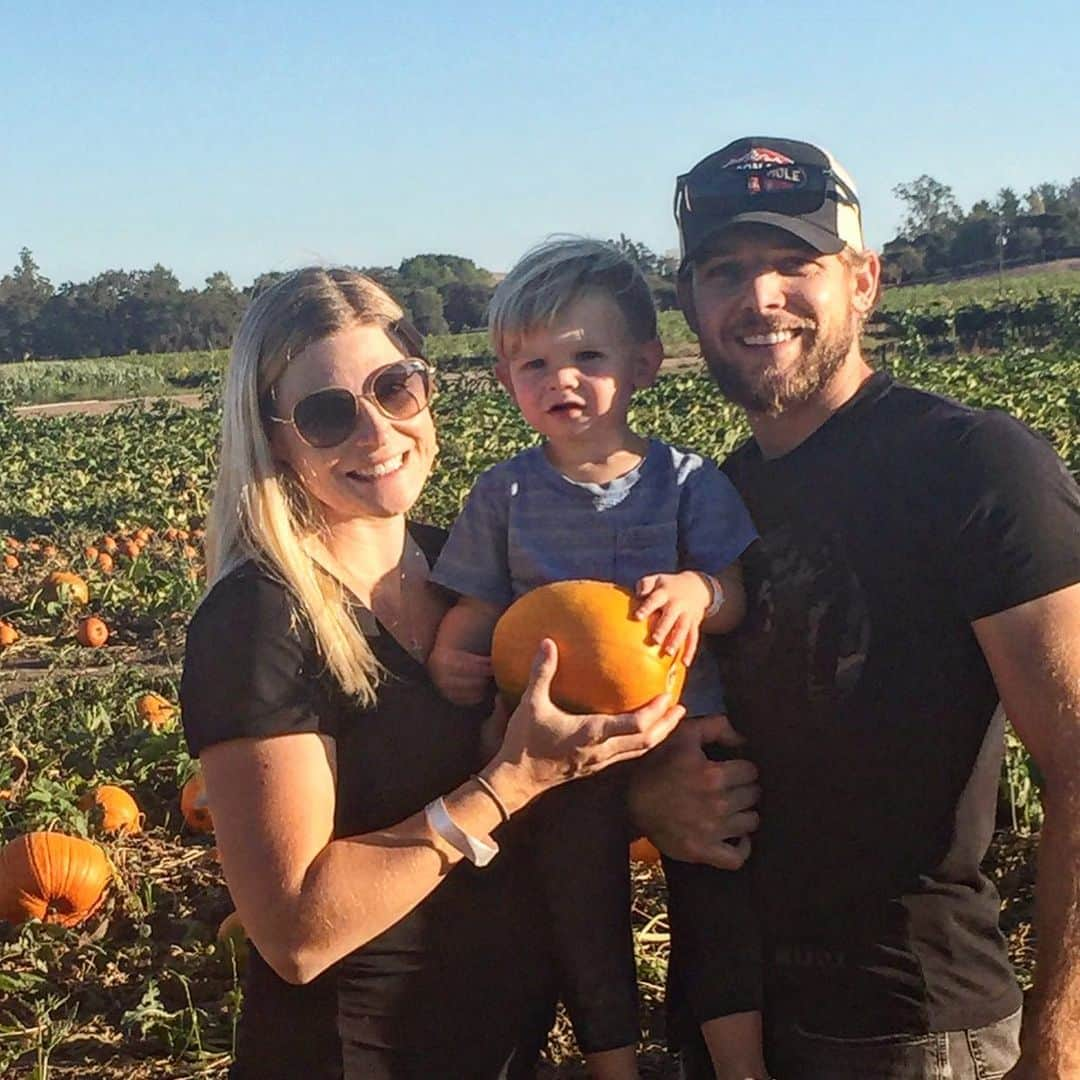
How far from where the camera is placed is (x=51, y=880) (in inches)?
198

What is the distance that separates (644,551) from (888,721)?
71 centimetres

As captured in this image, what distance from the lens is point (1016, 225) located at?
80438mm

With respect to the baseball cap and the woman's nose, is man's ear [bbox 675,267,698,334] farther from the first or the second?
the woman's nose

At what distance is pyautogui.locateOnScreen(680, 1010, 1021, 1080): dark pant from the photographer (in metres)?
2.54

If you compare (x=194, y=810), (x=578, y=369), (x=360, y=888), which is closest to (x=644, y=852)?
(x=194, y=810)

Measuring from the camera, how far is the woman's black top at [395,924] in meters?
2.34

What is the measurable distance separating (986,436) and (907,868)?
0.81 m

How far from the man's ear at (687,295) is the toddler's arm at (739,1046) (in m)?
1.47

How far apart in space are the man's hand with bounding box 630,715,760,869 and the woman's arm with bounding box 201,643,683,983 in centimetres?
45

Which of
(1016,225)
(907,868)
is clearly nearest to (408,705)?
(907,868)

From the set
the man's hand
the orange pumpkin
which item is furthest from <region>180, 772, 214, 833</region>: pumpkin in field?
the orange pumpkin

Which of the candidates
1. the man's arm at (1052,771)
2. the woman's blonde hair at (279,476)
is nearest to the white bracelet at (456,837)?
the woman's blonde hair at (279,476)

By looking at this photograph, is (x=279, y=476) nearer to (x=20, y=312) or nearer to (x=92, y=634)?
(x=92, y=634)

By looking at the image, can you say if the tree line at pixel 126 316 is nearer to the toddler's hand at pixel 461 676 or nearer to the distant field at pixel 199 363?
the distant field at pixel 199 363
